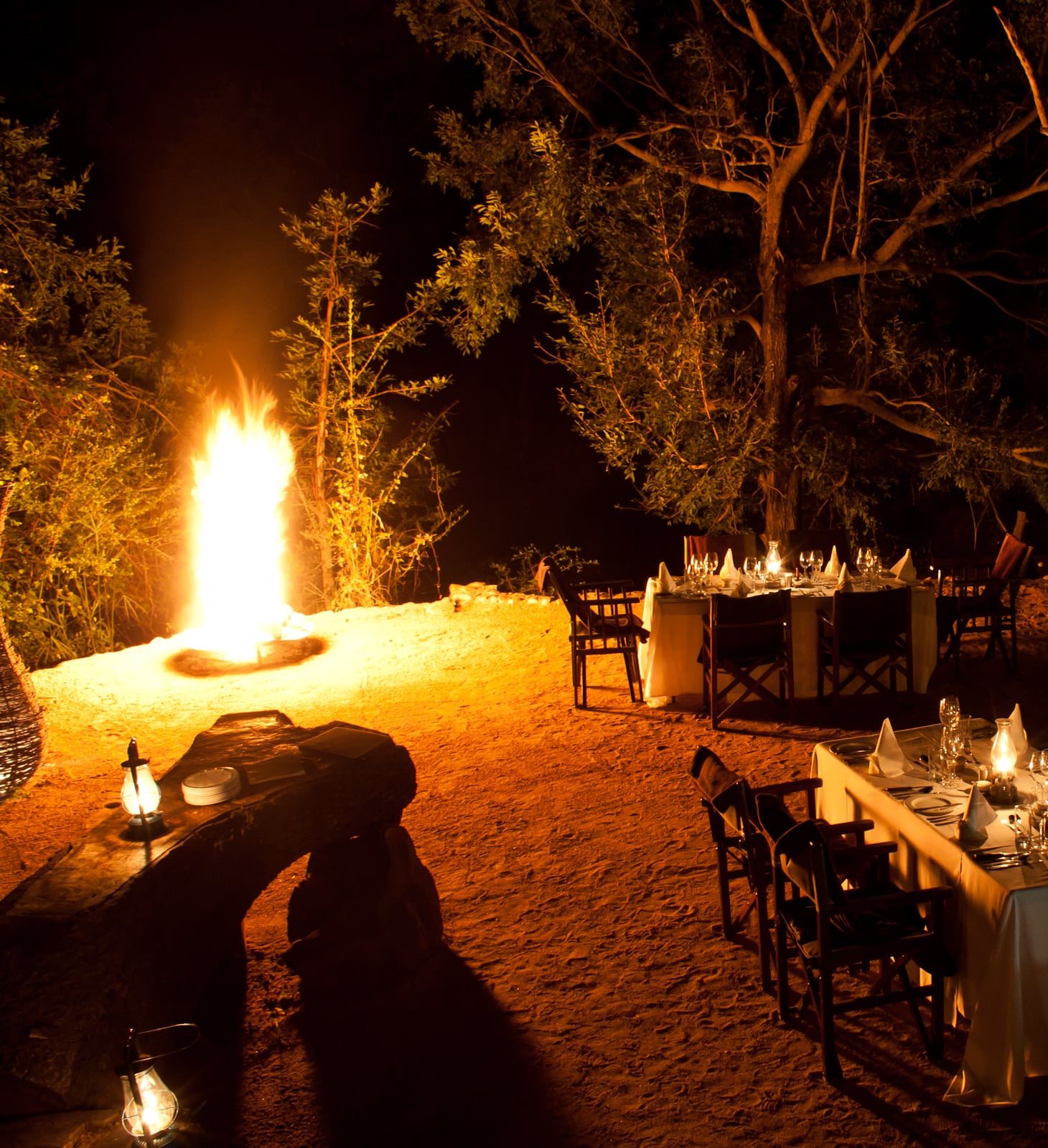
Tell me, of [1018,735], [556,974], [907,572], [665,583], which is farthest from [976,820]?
[907,572]

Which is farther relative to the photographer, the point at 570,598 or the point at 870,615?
the point at 570,598

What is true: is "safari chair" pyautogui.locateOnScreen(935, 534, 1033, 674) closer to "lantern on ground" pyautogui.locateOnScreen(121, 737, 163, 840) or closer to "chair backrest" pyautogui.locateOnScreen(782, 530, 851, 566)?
"chair backrest" pyautogui.locateOnScreen(782, 530, 851, 566)

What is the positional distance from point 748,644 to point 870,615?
77 cm

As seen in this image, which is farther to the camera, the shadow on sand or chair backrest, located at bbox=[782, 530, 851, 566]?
chair backrest, located at bbox=[782, 530, 851, 566]

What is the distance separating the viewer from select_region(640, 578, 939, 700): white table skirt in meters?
6.04

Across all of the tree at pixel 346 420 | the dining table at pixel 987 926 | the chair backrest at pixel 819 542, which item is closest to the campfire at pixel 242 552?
the tree at pixel 346 420

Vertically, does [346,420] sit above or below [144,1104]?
above

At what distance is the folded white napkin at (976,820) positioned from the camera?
2828 millimetres

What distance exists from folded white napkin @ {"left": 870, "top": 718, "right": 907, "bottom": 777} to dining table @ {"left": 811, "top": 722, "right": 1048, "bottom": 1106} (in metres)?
0.14

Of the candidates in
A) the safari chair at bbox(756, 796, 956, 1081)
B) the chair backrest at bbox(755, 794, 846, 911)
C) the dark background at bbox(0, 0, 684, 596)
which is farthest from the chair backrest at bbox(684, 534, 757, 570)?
the dark background at bbox(0, 0, 684, 596)

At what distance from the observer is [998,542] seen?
41.2 feet

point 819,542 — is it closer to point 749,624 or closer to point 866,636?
point 866,636

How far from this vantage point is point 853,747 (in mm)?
3689

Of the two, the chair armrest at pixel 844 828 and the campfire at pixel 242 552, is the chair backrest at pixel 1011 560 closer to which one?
the chair armrest at pixel 844 828
